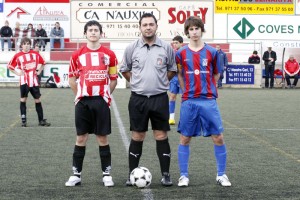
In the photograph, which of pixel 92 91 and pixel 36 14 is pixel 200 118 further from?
pixel 36 14

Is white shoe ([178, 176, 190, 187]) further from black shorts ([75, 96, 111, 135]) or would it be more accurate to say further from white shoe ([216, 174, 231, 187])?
black shorts ([75, 96, 111, 135])

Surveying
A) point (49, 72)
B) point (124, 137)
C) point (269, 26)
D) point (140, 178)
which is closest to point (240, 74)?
point (49, 72)

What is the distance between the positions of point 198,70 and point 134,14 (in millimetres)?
36537

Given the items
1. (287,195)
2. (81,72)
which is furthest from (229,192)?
(81,72)

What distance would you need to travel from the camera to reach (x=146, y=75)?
27.1ft

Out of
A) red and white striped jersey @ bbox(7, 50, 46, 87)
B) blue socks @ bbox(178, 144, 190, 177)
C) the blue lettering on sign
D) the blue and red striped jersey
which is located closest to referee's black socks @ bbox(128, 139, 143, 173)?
blue socks @ bbox(178, 144, 190, 177)

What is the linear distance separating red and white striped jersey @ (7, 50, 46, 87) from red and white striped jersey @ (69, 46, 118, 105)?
7394 mm

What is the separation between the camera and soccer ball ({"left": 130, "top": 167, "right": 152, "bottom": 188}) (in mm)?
8086

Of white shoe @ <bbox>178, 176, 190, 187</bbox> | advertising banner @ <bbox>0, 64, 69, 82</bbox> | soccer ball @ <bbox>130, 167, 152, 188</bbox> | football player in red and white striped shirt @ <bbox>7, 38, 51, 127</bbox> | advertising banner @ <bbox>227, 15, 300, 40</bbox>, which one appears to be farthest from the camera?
advertising banner @ <bbox>227, 15, 300, 40</bbox>

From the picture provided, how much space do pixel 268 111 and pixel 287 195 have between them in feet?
43.6

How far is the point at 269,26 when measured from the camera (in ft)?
147

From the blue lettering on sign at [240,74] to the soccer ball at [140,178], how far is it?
91.7ft

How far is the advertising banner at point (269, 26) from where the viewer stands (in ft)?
145

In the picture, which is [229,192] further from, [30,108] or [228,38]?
[228,38]
